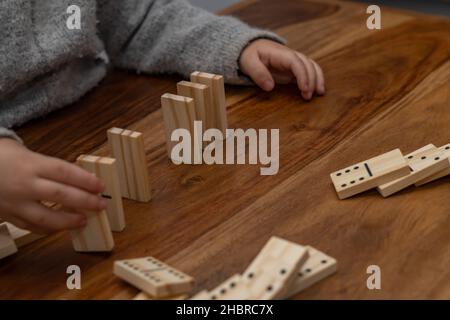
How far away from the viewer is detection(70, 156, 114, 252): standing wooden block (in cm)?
68

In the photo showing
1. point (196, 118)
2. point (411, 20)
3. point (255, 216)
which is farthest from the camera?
point (411, 20)

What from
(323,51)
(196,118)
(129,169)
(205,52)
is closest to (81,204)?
(129,169)

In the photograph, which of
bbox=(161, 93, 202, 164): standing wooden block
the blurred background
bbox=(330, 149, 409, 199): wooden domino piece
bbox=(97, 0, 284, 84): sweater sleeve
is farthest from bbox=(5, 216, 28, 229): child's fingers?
the blurred background

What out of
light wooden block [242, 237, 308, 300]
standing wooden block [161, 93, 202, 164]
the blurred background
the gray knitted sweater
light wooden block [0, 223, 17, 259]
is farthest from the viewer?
the blurred background

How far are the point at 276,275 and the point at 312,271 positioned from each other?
4 cm

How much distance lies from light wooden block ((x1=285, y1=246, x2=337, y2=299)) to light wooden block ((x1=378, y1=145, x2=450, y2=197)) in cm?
14

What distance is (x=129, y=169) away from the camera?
2.48ft

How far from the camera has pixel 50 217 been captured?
662 mm

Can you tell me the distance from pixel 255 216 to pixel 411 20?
0.61 metres

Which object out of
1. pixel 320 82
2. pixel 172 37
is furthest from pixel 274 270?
pixel 172 37

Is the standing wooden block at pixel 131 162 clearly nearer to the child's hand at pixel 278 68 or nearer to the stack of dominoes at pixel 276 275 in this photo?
the stack of dominoes at pixel 276 275

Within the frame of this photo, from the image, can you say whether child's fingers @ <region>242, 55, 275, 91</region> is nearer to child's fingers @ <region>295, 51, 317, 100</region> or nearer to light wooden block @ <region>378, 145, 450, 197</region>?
child's fingers @ <region>295, 51, 317, 100</region>

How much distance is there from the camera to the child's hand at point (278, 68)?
0.97 metres

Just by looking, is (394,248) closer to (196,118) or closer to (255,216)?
(255,216)
